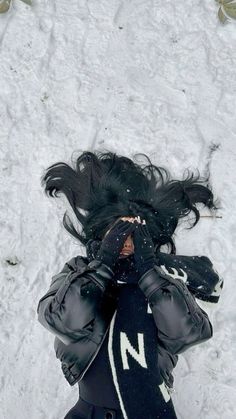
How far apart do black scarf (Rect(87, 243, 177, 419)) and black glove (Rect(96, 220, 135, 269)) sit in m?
0.09

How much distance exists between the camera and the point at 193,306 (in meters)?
2.33

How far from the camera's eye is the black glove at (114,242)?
233cm

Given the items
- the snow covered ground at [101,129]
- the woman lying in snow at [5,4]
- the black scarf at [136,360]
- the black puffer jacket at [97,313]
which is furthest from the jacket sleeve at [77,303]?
the woman lying in snow at [5,4]

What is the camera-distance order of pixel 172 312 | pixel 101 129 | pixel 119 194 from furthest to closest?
pixel 101 129 < pixel 119 194 < pixel 172 312

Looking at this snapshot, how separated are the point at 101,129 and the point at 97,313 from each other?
131cm

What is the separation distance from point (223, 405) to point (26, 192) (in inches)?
55.3

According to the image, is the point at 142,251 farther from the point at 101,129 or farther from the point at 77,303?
the point at 101,129

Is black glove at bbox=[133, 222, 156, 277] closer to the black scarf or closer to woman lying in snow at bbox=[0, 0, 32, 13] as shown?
the black scarf

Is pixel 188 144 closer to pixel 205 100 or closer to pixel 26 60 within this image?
pixel 205 100

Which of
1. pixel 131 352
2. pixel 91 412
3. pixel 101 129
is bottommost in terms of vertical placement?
pixel 91 412

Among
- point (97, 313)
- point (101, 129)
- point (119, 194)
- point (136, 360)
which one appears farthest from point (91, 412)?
point (101, 129)

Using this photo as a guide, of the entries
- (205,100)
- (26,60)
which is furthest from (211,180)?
(26,60)

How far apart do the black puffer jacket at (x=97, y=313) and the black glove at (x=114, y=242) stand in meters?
0.03

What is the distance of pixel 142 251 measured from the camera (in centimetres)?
234
